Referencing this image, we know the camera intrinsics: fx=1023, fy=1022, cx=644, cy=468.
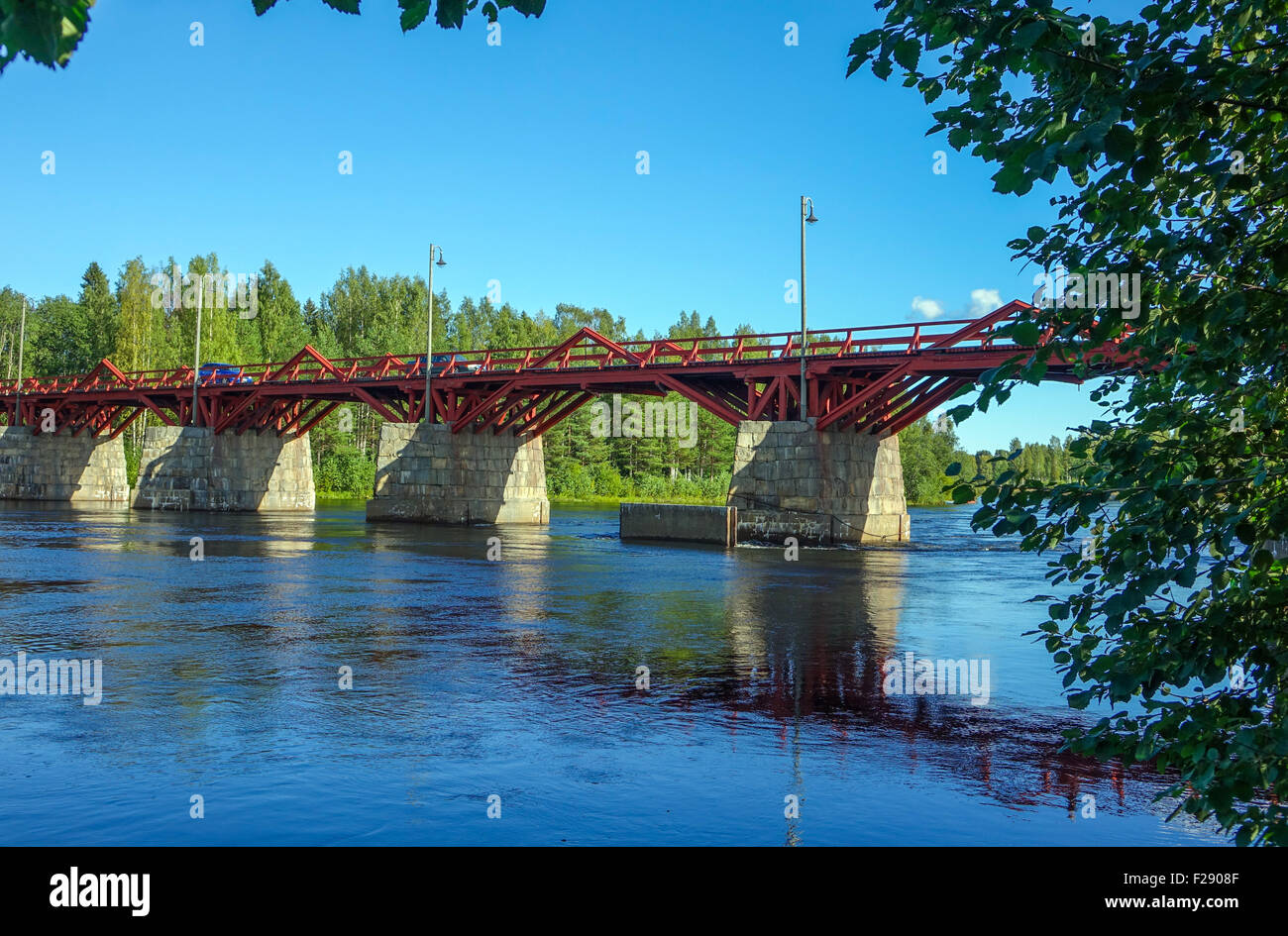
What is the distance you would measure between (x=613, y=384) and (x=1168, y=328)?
3969cm

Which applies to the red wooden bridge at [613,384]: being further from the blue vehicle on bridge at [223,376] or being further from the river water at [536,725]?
the river water at [536,725]

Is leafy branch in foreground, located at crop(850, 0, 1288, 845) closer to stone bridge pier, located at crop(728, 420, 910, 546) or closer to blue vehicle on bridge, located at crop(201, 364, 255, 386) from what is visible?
stone bridge pier, located at crop(728, 420, 910, 546)

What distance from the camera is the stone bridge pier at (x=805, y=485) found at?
118 feet

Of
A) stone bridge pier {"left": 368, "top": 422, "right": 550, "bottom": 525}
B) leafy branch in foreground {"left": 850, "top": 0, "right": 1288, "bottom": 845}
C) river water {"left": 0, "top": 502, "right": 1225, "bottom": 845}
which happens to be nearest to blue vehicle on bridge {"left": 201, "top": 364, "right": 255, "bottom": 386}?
stone bridge pier {"left": 368, "top": 422, "right": 550, "bottom": 525}

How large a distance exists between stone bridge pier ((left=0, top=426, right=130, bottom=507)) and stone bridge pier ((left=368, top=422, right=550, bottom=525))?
31.2 m

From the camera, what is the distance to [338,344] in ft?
345

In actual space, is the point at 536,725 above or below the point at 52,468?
below

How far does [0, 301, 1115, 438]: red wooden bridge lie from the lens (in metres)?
35.0

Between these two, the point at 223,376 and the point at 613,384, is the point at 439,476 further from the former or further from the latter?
the point at 223,376

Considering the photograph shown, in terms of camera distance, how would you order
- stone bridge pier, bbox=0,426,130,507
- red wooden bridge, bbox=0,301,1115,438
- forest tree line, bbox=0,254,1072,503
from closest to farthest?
1. red wooden bridge, bbox=0,301,1115,438
2. stone bridge pier, bbox=0,426,130,507
3. forest tree line, bbox=0,254,1072,503

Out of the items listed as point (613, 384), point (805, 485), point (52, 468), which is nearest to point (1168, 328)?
point (805, 485)

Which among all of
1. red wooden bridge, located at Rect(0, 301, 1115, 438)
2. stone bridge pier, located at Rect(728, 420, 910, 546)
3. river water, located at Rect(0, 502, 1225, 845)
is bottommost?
river water, located at Rect(0, 502, 1225, 845)
